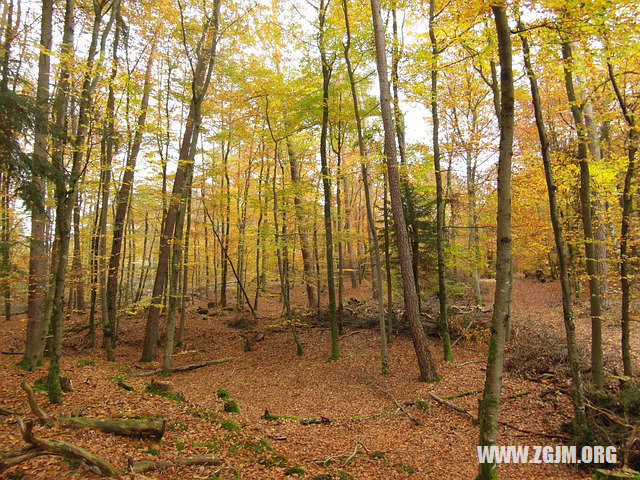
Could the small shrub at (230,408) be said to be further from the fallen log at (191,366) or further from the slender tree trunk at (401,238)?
the slender tree trunk at (401,238)

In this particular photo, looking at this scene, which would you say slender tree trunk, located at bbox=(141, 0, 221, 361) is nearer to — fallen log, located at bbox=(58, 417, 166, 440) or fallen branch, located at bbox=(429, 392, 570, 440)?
fallen log, located at bbox=(58, 417, 166, 440)

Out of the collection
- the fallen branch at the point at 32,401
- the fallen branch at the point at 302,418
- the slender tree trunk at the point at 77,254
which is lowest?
the fallen branch at the point at 302,418

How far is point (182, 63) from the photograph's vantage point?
13.2 m

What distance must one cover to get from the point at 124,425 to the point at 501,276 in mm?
6016

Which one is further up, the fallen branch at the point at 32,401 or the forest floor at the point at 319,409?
the fallen branch at the point at 32,401

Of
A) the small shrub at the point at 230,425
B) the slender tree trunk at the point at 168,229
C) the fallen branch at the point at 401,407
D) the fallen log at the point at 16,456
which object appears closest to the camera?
the fallen log at the point at 16,456

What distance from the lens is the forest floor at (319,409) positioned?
16.4 ft

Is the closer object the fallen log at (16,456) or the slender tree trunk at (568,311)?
the fallen log at (16,456)

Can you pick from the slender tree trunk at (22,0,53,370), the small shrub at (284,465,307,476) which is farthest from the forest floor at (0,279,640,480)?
the slender tree trunk at (22,0,53,370)

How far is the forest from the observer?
5.10 metres

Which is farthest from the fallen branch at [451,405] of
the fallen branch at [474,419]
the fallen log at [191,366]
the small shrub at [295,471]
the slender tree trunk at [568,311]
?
the fallen log at [191,366]

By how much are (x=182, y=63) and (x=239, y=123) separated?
3.09 metres

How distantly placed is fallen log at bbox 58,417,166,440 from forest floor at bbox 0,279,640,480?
0.33 feet

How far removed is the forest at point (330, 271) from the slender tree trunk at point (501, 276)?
0.11 feet
